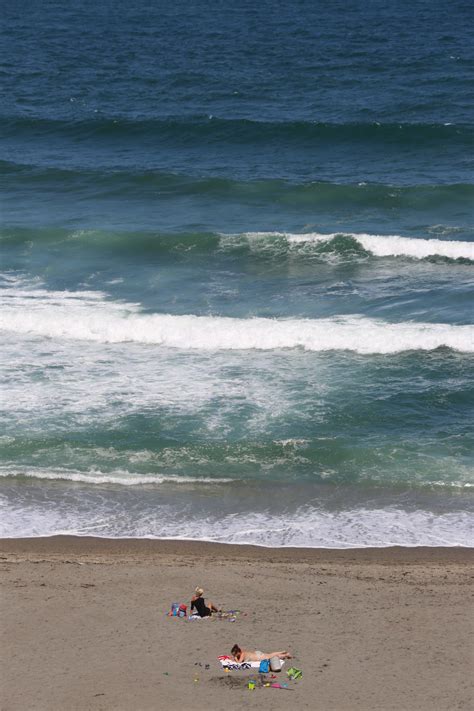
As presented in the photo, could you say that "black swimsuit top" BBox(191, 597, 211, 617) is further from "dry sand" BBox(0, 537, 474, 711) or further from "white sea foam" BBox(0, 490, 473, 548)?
"white sea foam" BBox(0, 490, 473, 548)

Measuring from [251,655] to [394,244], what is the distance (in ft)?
58.4

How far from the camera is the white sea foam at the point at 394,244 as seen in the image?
89.2ft

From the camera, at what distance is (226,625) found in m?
12.5

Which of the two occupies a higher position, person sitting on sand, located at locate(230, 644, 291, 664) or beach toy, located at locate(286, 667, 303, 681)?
person sitting on sand, located at locate(230, 644, 291, 664)

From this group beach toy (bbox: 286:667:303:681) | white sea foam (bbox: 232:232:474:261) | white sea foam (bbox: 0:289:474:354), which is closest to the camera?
beach toy (bbox: 286:667:303:681)

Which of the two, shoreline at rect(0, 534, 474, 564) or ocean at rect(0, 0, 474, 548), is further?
ocean at rect(0, 0, 474, 548)

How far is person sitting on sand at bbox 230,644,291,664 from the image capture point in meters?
11.5

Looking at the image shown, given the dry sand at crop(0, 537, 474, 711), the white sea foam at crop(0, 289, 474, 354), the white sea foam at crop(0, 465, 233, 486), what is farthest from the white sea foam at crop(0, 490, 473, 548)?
the white sea foam at crop(0, 289, 474, 354)

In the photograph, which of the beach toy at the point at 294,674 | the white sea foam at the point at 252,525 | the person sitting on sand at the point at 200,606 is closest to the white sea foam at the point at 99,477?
the white sea foam at the point at 252,525

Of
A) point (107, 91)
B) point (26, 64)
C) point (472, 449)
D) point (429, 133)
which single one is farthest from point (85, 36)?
point (472, 449)

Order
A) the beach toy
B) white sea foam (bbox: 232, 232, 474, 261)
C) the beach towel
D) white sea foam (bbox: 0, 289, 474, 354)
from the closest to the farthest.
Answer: the beach toy → the beach towel → white sea foam (bbox: 0, 289, 474, 354) → white sea foam (bbox: 232, 232, 474, 261)

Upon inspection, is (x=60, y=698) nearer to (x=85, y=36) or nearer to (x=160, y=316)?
(x=160, y=316)

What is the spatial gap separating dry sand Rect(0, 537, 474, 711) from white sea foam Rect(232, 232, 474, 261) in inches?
558

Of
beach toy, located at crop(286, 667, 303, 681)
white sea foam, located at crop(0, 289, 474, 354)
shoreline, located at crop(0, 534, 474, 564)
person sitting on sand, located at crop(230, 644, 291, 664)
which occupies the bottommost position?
shoreline, located at crop(0, 534, 474, 564)
